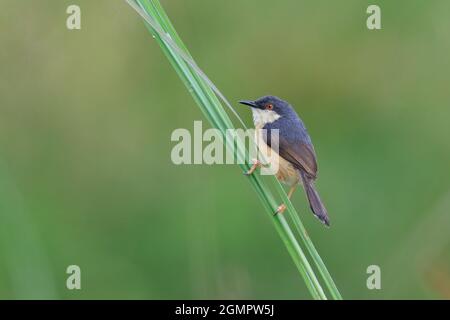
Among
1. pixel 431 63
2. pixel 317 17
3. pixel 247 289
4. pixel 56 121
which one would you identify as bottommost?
pixel 247 289

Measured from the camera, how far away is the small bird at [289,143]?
4961mm

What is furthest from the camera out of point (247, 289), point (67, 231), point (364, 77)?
point (364, 77)

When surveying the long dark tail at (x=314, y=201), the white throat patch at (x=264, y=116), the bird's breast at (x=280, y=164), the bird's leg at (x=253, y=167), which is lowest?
the long dark tail at (x=314, y=201)

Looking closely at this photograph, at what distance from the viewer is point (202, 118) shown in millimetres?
6480

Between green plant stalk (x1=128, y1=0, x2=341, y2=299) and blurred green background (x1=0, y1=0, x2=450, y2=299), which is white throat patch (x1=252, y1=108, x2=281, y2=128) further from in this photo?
green plant stalk (x1=128, y1=0, x2=341, y2=299)

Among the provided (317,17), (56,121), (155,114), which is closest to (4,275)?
(56,121)

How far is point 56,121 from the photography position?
6887 millimetres

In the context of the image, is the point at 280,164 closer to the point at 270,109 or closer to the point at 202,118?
the point at 270,109

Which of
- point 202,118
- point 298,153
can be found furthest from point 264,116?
point 202,118

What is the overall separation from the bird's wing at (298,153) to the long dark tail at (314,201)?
1.7 inches

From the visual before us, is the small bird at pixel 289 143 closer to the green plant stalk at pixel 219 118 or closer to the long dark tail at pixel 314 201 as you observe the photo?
the long dark tail at pixel 314 201

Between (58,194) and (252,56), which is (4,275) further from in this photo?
(252,56)

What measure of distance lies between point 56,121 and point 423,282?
395 centimetres

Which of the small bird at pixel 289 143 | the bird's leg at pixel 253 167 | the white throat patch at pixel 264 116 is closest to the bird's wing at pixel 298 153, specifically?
the small bird at pixel 289 143
